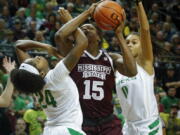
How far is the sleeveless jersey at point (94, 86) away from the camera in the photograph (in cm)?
579

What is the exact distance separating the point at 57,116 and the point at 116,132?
1068 mm

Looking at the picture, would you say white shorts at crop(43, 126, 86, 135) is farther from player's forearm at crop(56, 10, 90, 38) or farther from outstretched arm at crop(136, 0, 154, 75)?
outstretched arm at crop(136, 0, 154, 75)

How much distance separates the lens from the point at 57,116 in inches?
199

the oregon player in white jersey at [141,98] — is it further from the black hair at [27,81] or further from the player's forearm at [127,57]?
the black hair at [27,81]

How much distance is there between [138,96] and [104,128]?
545mm

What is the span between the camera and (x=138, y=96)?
5918 millimetres

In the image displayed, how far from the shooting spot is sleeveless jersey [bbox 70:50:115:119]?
5793 millimetres

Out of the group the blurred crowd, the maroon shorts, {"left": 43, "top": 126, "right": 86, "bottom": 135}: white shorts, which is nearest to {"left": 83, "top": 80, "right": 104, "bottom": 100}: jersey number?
the maroon shorts

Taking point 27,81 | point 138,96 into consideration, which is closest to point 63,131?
point 27,81

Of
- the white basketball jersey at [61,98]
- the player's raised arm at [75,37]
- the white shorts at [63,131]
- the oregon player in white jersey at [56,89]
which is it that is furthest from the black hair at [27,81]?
the white shorts at [63,131]

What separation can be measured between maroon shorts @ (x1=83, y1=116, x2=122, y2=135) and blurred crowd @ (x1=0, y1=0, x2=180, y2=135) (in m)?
2.97

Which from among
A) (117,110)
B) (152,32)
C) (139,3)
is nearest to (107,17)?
(139,3)

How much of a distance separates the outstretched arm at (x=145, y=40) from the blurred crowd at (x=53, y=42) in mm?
3222

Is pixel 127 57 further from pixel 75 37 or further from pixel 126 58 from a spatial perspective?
pixel 75 37
